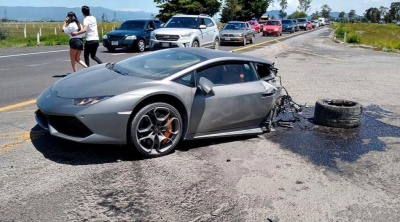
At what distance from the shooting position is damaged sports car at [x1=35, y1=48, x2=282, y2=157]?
165 inches

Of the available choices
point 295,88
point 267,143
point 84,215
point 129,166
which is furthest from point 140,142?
point 295,88

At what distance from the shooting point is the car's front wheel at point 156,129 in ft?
14.3

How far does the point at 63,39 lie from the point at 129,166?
76.4 ft

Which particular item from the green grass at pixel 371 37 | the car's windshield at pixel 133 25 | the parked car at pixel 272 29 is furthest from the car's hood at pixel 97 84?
the parked car at pixel 272 29

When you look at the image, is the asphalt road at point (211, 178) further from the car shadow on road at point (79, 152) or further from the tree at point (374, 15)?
the tree at point (374, 15)

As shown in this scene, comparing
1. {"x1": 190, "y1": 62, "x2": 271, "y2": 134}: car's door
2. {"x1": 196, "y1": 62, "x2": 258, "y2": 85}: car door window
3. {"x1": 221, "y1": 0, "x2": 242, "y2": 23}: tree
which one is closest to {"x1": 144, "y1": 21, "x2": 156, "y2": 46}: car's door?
{"x1": 196, "y1": 62, "x2": 258, "y2": 85}: car door window

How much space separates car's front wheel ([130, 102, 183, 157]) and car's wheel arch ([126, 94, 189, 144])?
49mm

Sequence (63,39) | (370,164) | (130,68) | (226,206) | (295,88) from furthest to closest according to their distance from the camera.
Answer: (63,39) < (295,88) < (130,68) < (370,164) < (226,206)

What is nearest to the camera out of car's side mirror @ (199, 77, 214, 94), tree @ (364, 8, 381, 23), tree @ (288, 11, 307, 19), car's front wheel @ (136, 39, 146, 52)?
car's side mirror @ (199, 77, 214, 94)

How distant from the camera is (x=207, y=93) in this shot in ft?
15.6

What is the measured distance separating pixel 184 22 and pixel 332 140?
1302cm

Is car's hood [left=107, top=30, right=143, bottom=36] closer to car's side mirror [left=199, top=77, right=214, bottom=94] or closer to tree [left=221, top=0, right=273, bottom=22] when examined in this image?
car's side mirror [left=199, top=77, right=214, bottom=94]

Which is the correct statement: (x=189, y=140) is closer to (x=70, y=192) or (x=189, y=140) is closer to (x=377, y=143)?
(x=70, y=192)

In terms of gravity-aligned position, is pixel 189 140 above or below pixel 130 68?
below
